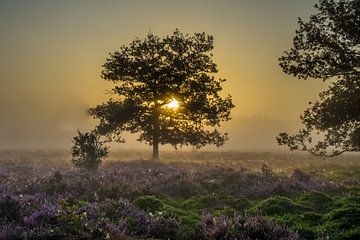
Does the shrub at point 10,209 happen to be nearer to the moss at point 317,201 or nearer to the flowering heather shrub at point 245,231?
the flowering heather shrub at point 245,231

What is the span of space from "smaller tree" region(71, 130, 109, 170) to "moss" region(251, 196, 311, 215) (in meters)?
14.5

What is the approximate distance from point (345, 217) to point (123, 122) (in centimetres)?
2879

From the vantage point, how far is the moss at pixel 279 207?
1321 cm

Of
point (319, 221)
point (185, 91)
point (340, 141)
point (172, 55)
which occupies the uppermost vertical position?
point (172, 55)

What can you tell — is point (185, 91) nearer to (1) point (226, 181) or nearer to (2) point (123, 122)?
(2) point (123, 122)

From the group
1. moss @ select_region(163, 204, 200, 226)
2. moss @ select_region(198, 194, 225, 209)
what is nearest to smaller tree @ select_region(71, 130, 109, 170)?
moss @ select_region(198, 194, 225, 209)

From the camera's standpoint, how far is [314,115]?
24266mm

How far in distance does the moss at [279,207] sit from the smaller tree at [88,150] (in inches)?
573

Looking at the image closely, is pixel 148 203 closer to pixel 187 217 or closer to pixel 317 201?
pixel 187 217

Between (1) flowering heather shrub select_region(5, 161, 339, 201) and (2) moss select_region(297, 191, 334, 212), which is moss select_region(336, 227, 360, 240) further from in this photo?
(1) flowering heather shrub select_region(5, 161, 339, 201)

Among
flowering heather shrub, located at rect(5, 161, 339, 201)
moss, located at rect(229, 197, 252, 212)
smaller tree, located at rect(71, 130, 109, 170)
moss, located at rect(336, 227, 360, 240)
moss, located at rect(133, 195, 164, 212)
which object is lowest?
moss, located at rect(336, 227, 360, 240)

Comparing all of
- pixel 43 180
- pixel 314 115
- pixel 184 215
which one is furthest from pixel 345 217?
pixel 314 115

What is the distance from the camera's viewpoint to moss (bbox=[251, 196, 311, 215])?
43.3 ft

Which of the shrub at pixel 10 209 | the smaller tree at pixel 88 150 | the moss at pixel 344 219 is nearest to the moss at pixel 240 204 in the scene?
the moss at pixel 344 219
